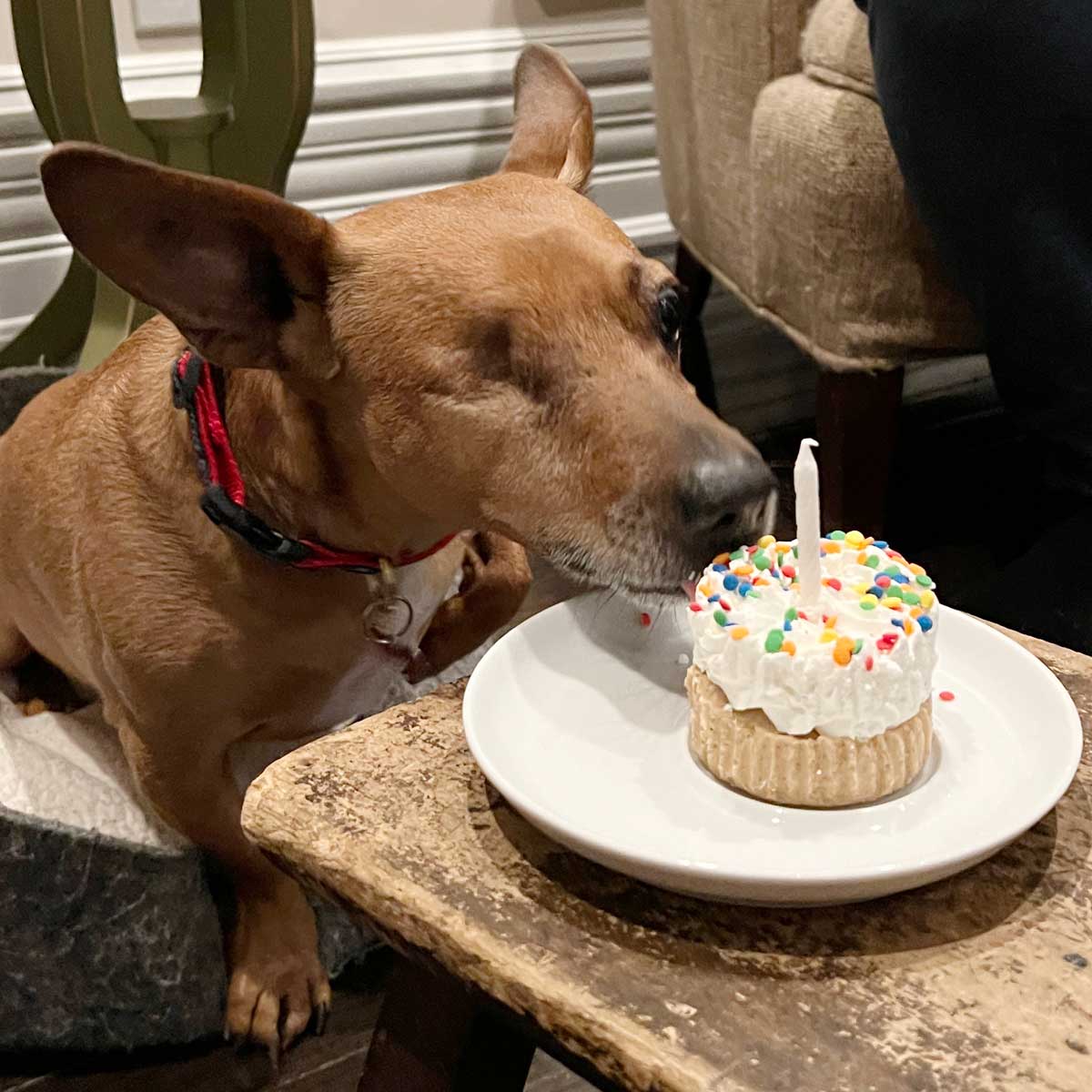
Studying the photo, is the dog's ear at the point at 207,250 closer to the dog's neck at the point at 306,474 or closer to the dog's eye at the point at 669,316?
the dog's neck at the point at 306,474

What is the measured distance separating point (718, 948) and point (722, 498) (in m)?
0.29

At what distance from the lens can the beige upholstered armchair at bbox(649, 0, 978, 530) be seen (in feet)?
5.29

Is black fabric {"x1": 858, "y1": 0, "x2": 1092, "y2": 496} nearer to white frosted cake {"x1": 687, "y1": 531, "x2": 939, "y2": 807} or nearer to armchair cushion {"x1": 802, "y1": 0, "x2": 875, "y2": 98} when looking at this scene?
armchair cushion {"x1": 802, "y1": 0, "x2": 875, "y2": 98}

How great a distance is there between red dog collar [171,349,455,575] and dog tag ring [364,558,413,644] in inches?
3.2

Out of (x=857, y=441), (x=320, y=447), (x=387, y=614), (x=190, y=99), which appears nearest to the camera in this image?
(x=320, y=447)

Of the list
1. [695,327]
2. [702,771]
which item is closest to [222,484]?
[702,771]

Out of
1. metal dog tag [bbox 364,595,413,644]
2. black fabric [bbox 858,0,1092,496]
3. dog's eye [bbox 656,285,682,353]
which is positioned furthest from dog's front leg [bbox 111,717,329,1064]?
black fabric [bbox 858,0,1092,496]

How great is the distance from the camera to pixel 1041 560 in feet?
5.11

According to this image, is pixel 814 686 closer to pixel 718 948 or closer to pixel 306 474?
pixel 718 948

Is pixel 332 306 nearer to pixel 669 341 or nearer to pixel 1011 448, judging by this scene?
pixel 669 341

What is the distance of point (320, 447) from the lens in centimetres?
102

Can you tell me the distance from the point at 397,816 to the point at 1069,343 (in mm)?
956

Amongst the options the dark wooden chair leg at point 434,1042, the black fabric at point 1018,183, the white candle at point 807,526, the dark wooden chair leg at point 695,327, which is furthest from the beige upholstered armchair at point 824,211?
the dark wooden chair leg at point 434,1042

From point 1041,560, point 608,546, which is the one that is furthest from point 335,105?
point 608,546
